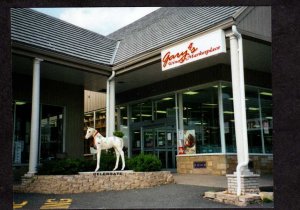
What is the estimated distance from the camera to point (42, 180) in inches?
508

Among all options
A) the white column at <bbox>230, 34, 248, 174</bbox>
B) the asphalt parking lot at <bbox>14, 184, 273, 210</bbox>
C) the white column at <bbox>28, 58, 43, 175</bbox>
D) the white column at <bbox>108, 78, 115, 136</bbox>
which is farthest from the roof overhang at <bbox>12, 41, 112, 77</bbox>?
the white column at <bbox>230, 34, 248, 174</bbox>

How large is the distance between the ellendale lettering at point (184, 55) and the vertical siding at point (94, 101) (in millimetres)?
10543

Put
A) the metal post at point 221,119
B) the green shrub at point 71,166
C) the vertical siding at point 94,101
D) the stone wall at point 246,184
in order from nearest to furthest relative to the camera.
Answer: the stone wall at point 246,184 < the green shrub at point 71,166 < the metal post at point 221,119 < the vertical siding at point 94,101

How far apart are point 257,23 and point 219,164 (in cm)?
605

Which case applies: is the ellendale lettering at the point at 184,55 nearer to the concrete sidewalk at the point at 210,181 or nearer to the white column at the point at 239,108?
the white column at the point at 239,108

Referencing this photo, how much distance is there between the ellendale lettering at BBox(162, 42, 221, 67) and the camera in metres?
12.0

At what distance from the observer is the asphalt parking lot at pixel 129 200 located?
958 cm

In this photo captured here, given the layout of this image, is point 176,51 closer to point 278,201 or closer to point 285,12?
point 285,12

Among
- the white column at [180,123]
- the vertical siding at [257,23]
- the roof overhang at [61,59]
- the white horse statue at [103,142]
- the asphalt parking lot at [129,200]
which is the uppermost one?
the vertical siding at [257,23]

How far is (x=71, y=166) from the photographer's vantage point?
1356 cm

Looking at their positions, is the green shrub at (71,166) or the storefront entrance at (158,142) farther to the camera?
the storefront entrance at (158,142)

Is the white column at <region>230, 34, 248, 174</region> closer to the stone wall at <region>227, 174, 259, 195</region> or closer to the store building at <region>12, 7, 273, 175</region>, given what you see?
the stone wall at <region>227, 174, 259, 195</region>

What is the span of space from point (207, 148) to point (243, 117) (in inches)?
240

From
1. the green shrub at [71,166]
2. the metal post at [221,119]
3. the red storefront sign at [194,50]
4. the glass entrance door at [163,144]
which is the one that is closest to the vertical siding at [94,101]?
the glass entrance door at [163,144]
